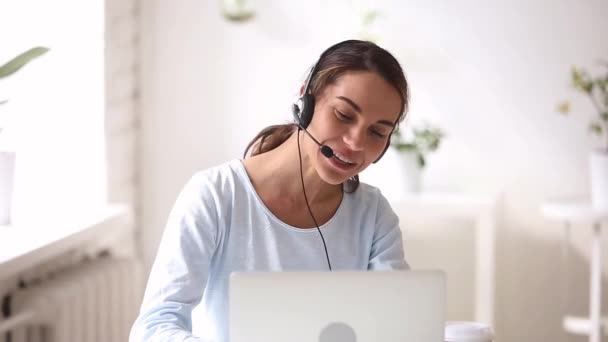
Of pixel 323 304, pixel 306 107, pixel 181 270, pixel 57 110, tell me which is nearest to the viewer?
pixel 323 304

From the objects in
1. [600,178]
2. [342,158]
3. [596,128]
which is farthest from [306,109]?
[596,128]

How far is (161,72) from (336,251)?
5.90ft

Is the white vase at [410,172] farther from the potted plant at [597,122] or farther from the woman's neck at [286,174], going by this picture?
the woman's neck at [286,174]

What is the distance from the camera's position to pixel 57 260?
2.38 meters

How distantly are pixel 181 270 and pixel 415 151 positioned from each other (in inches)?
63.2

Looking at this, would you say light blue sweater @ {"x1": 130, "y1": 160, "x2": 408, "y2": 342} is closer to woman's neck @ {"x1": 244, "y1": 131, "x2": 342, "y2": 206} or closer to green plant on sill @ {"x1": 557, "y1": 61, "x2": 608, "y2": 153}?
woman's neck @ {"x1": 244, "y1": 131, "x2": 342, "y2": 206}

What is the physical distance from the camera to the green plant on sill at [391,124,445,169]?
2768 mm

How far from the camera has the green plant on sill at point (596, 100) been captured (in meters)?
2.69

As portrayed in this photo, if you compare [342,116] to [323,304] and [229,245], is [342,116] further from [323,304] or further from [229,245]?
[323,304]

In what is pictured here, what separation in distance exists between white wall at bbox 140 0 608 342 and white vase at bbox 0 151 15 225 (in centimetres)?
108

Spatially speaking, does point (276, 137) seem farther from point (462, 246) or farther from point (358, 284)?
point (462, 246)

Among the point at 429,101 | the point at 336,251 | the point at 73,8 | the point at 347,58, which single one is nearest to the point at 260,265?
the point at 336,251

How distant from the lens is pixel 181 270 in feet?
4.22

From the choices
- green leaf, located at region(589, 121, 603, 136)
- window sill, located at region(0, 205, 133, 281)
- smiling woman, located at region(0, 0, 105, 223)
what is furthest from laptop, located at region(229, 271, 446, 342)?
green leaf, located at region(589, 121, 603, 136)
